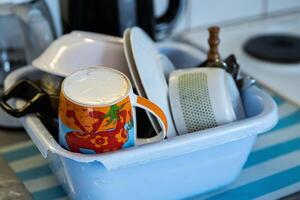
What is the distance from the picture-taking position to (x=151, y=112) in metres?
0.63

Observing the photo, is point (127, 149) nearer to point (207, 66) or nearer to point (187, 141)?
point (187, 141)

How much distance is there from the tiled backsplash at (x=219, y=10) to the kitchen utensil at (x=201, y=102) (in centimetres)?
47

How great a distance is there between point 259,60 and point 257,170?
0.36 meters

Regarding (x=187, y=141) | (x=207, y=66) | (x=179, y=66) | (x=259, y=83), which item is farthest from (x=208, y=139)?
(x=259, y=83)

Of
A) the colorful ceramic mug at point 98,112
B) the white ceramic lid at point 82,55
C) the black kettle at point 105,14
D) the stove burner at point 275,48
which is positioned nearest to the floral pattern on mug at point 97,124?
the colorful ceramic mug at point 98,112

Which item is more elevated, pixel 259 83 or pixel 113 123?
pixel 113 123

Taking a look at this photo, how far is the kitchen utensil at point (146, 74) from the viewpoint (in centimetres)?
67

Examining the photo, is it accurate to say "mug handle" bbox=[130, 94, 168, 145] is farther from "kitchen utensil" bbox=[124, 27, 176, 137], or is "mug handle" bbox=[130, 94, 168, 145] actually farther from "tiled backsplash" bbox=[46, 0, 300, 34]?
A: "tiled backsplash" bbox=[46, 0, 300, 34]

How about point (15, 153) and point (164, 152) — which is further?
point (15, 153)

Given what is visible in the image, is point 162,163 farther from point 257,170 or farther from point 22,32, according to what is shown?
point 22,32

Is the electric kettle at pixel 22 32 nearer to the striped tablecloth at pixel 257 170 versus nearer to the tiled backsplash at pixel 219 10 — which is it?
the striped tablecloth at pixel 257 170

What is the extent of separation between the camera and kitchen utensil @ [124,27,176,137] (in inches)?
26.5

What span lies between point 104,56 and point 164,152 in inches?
7.1

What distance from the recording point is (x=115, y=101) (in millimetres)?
590
